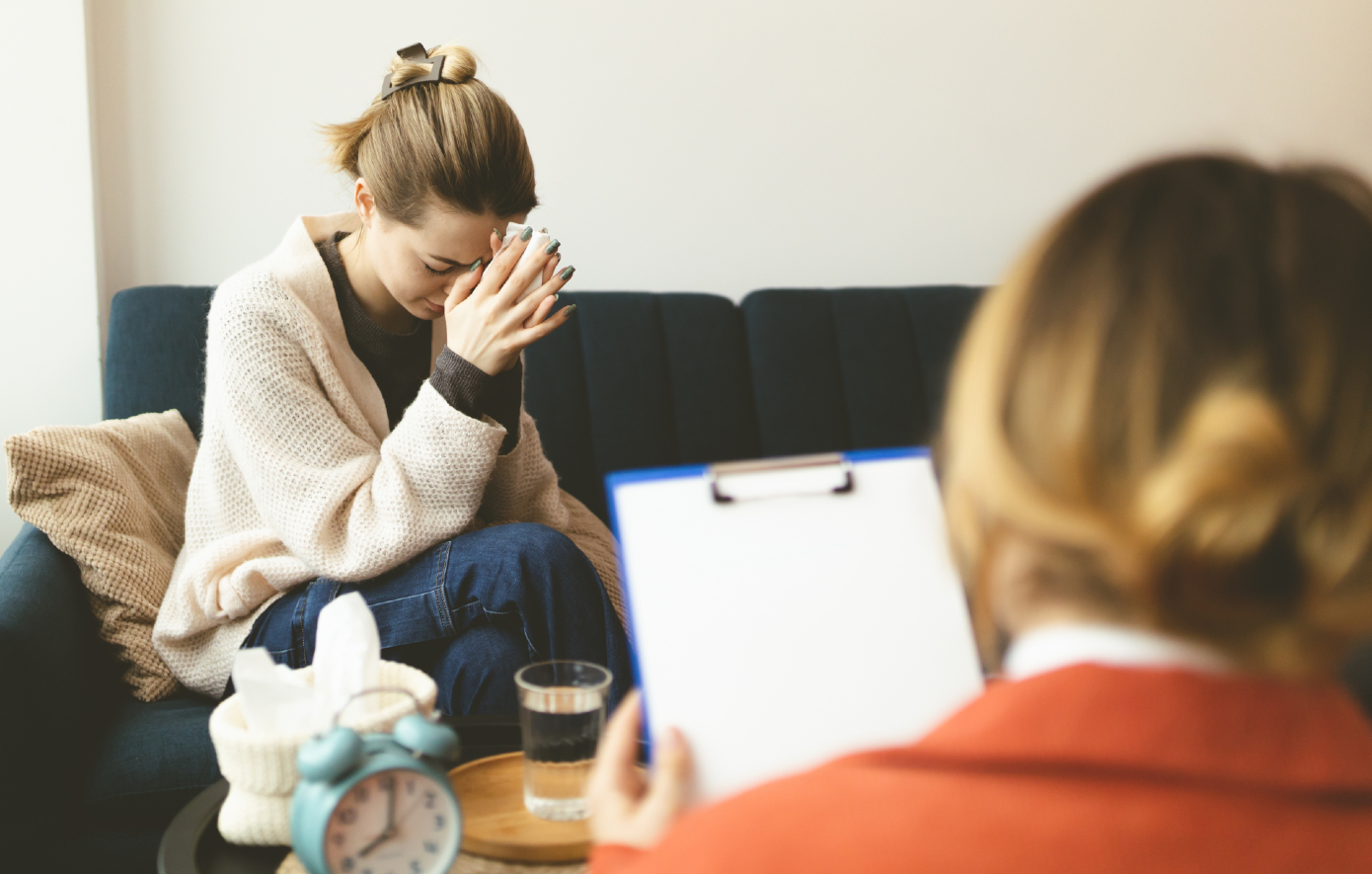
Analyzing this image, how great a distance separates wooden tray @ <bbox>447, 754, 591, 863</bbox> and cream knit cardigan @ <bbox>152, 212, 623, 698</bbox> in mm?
416

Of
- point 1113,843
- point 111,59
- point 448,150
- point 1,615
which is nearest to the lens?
point 1113,843

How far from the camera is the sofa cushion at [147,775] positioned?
111cm

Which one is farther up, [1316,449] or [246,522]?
[1316,449]

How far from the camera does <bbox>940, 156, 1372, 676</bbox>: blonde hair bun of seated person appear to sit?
1.19 ft

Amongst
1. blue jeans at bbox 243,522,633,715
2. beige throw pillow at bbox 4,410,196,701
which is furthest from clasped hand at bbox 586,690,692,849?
beige throw pillow at bbox 4,410,196,701

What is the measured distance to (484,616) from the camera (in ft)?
3.91

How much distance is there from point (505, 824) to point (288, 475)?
2.09 feet

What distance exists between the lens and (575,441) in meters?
1.81

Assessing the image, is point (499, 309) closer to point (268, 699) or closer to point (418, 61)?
point (418, 61)

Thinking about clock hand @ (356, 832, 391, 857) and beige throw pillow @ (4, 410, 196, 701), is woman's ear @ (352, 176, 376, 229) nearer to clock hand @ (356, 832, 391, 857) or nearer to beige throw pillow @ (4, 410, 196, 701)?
beige throw pillow @ (4, 410, 196, 701)

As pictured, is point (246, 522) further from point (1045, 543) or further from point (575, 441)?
point (1045, 543)

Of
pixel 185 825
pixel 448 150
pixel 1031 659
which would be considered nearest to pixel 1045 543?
pixel 1031 659

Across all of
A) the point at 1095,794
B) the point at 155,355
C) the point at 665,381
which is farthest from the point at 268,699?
the point at 665,381

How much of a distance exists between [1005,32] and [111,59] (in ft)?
5.96
